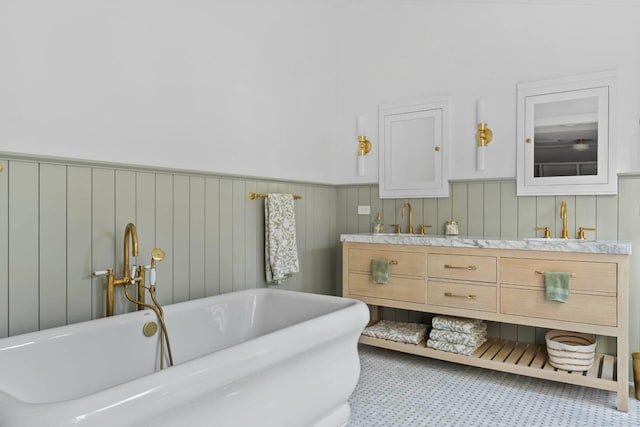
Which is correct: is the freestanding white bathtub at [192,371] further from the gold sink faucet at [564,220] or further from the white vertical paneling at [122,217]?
the gold sink faucet at [564,220]

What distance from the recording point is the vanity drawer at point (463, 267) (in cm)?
271

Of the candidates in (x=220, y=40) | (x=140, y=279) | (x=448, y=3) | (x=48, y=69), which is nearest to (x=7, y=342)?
(x=140, y=279)

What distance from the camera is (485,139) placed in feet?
10.5

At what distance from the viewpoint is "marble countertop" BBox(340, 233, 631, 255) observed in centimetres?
235

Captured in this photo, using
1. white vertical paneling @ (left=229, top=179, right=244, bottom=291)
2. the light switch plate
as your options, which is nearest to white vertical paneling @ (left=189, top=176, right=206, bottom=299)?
white vertical paneling @ (left=229, top=179, right=244, bottom=291)

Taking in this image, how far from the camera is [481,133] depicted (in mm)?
3199

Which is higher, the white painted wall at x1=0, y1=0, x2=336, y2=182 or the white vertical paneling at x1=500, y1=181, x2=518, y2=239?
the white painted wall at x1=0, y1=0, x2=336, y2=182

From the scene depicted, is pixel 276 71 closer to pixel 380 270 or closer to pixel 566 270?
pixel 380 270

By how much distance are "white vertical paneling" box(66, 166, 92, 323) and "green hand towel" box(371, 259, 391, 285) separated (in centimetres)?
179

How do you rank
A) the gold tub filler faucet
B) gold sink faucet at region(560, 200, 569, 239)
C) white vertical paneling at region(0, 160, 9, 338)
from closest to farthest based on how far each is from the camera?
white vertical paneling at region(0, 160, 9, 338) < the gold tub filler faucet < gold sink faucet at region(560, 200, 569, 239)

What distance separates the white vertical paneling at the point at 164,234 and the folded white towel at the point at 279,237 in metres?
0.74

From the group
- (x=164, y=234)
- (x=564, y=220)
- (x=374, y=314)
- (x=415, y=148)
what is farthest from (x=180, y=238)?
(x=564, y=220)

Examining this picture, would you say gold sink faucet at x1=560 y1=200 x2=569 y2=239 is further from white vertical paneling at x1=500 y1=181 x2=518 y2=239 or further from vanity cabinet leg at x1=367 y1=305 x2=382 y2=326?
vanity cabinet leg at x1=367 y1=305 x2=382 y2=326

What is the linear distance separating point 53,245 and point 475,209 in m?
2.66
